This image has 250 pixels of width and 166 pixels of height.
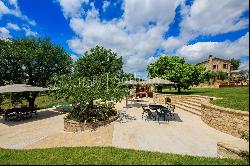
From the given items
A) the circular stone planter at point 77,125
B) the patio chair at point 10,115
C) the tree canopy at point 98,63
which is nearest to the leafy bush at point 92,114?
the circular stone planter at point 77,125

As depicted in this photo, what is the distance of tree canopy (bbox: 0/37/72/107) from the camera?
20.7 meters

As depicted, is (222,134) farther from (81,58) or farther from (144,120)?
(81,58)

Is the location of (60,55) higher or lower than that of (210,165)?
higher

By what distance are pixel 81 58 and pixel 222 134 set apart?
37898mm

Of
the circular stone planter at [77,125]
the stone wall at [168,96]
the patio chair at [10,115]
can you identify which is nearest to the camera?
the circular stone planter at [77,125]

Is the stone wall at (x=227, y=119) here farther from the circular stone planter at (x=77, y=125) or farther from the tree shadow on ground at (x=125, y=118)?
the circular stone planter at (x=77, y=125)

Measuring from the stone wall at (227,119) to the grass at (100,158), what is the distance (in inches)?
138

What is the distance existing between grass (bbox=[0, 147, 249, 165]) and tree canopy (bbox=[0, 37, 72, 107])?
1434cm

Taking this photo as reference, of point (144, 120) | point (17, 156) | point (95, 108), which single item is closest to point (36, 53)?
point (95, 108)

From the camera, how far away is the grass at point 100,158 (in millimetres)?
6305

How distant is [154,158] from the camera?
6660mm

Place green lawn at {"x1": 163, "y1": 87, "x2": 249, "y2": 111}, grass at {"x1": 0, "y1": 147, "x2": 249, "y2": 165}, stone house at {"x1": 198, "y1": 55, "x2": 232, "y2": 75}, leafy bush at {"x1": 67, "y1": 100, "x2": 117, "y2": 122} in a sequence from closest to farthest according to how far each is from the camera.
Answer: grass at {"x1": 0, "y1": 147, "x2": 249, "y2": 165}
green lawn at {"x1": 163, "y1": 87, "x2": 249, "y2": 111}
leafy bush at {"x1": 67, "y1": 100, "x2": 117, "y2": 122}
stone house at {"x1": 198, "y1": 55, "x2": 232, "y2": 75}

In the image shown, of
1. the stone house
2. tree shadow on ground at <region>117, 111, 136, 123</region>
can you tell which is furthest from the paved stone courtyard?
the stone house

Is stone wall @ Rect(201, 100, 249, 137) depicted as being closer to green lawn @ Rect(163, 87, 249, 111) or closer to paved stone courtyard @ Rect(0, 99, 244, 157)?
paved stone courtyard @ Rect(0, 99, 244, 157)
